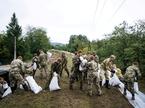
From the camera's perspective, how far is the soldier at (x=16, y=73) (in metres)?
17.5

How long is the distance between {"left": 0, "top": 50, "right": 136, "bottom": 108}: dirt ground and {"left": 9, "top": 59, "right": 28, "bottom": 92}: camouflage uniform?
0.49 metres

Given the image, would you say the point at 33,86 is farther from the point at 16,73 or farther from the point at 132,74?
the point at 132,74

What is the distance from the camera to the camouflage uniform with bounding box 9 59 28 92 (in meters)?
17.5

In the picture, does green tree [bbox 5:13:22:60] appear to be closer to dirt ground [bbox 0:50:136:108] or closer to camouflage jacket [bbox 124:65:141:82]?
dirt ground [bbox 0:50:136:108]

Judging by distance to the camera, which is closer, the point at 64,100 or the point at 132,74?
Result: the point at 64,100

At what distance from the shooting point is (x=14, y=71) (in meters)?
17.5

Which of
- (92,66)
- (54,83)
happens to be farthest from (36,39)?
(92,66)

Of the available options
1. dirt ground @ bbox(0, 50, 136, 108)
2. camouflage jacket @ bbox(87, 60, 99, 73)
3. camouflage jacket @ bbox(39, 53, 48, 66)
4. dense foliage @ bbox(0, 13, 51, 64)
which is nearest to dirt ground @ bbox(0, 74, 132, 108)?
dirt ground @ bbox(0, 50, 136, 108)

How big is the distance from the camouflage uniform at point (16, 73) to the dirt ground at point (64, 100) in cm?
49

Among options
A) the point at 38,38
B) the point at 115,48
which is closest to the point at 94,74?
the point at 115,48

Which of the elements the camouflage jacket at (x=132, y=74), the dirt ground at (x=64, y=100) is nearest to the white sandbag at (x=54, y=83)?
the dirt ground at (x=64, y=100)

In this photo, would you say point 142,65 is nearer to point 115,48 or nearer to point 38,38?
point 115,48

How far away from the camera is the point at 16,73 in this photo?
57.4 feet

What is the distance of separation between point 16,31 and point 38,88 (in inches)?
2638
